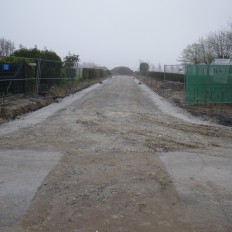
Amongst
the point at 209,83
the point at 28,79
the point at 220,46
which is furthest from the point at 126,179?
the point at 220,46

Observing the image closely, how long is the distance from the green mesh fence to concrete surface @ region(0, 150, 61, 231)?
11892 mm

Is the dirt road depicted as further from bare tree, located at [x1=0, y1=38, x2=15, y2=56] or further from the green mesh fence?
bare tree, located at [x1=0, y1=38, x2=15, y2=56]

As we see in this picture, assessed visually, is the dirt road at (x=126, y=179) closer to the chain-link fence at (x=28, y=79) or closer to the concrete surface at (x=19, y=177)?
the concrete surface at (x=19, y=177)

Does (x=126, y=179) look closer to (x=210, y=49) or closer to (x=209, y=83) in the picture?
(x=209, y=83)

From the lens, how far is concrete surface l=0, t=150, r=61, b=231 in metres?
4.90

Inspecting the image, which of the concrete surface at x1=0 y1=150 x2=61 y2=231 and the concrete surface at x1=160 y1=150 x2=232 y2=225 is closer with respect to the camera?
the concrete surface at x1=0 y1=150 x2=61 y2=231

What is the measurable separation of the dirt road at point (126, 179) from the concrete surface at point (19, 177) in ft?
0.46

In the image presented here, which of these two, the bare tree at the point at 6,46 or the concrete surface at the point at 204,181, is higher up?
the bare tree at the point at 6,46

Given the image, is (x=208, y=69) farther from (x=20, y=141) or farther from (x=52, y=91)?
(x=20, y=141)

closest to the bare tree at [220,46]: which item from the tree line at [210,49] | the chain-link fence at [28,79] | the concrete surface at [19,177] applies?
the tree line at [210,49]

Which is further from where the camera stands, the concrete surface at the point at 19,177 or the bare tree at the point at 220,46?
the bare tree at the point at 220,46

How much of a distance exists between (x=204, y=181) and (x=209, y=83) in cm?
1258

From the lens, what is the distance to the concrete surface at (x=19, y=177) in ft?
16.1

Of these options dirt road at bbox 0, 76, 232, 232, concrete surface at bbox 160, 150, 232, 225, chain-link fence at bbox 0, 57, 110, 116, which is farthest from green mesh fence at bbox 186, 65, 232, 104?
concrete surface at bbox 160, 150, 232, 225
